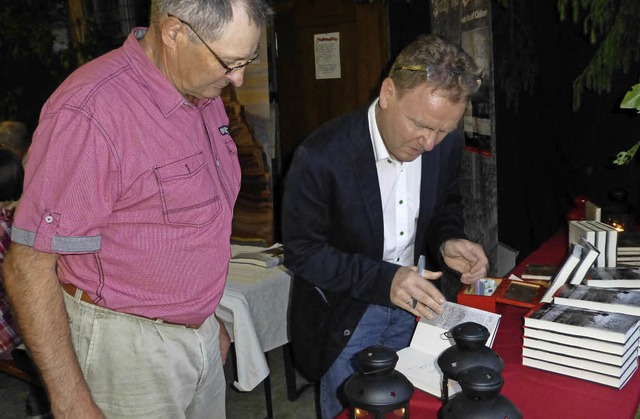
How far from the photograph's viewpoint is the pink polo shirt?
1100 millimetres

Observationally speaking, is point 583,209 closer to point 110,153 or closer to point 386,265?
point 386,265

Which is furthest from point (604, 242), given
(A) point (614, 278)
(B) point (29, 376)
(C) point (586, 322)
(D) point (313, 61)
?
(D) point (313, 61)

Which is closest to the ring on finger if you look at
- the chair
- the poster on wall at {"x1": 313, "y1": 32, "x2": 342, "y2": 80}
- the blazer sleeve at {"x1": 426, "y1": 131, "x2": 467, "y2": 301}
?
the blazer sleeve at {"x1": 426, "y1": 131, "x2": 467, "y2": 301}

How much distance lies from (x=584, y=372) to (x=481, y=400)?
0.57 metres

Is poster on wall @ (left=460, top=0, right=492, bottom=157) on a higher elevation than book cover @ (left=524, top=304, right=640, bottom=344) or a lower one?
higher

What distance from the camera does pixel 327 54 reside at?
426cm

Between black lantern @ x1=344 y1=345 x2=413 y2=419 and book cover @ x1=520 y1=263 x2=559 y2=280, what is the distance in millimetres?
1233

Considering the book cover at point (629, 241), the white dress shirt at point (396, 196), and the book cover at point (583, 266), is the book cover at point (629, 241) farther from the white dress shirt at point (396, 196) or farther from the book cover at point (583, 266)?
the white dress shirt at point (396, 196)

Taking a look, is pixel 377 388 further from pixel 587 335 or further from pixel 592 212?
pixel 592 212

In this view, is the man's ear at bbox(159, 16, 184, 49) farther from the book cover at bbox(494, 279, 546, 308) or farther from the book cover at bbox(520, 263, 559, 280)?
the book cover at bbox(520, 263, 559, 280)

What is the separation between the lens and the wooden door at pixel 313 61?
395 cm

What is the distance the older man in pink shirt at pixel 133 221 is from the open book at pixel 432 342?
0.49 m

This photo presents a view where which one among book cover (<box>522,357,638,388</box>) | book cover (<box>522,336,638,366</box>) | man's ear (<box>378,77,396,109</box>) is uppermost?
man's ear (<box>378,77,396,109</box>)

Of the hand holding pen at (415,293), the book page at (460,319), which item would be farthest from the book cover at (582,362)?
the hand holding pen at (415,293)
